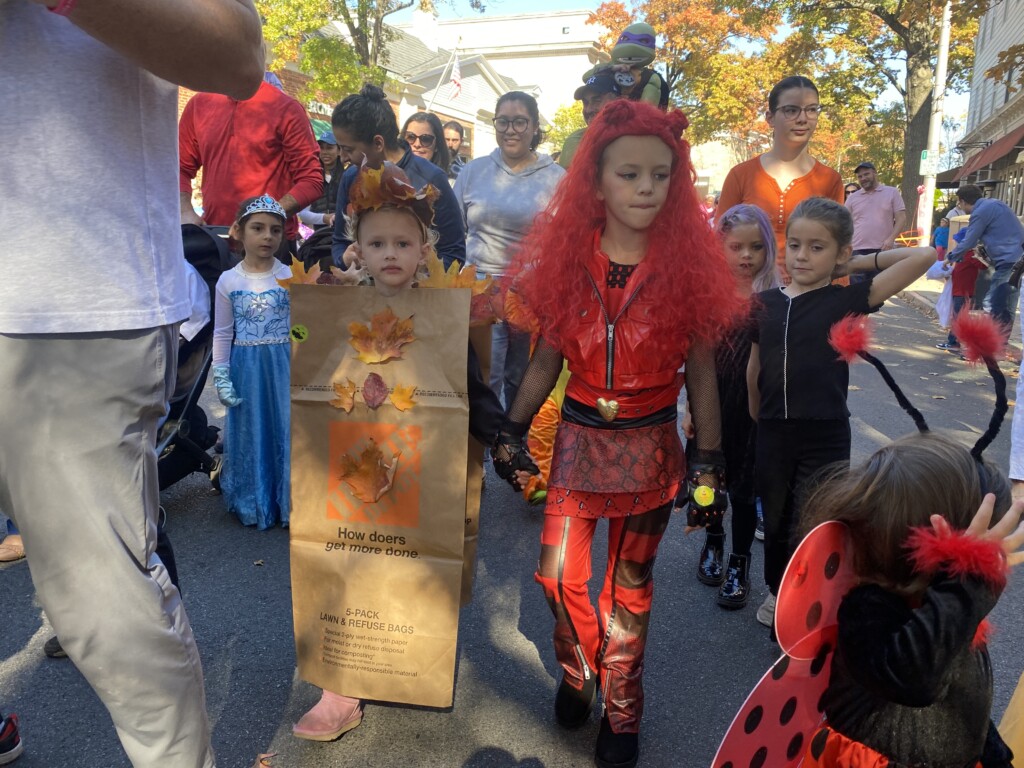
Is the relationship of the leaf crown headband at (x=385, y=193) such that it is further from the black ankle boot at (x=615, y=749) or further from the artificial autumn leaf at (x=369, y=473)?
the black ankle boot at (x=615, y=749)

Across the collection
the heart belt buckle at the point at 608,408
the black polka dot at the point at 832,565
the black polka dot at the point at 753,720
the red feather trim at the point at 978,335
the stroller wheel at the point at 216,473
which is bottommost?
the stroller wheel at the point at 216,473

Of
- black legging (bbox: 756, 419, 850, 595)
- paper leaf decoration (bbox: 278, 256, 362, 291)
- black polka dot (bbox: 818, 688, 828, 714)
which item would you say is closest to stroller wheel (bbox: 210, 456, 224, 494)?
paper leaf decoration (bbox: 278, 256, 362, 291)

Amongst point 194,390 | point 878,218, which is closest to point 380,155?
point 194,390

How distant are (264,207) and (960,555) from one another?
3.42m

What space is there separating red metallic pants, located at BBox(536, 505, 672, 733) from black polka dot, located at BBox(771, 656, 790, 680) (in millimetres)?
1039

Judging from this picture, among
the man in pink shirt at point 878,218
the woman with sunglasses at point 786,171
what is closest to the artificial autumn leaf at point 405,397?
the woman with sunglasses at point 786,171

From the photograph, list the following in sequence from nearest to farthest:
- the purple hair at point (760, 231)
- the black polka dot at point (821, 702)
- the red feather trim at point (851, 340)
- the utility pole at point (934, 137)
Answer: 1. the black polka dot at point (821, 702)
2. the red feather trim at point (851, 340)
3. the purple hair at point (760, 231)
4. the utility pole at point (934, 137)

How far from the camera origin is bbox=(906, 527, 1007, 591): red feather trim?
4.70 ft

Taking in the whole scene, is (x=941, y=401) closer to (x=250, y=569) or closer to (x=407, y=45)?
(x=250, y=569)

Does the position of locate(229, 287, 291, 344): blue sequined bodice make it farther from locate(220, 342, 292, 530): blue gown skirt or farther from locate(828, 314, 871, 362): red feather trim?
locate(828, 314, 871, 362): red feather trim

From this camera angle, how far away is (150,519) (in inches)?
66.0

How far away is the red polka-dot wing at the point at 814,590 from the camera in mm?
1358

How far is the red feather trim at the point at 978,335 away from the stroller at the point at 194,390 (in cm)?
221

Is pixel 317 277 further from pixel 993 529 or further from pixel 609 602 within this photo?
pixel 993 529
